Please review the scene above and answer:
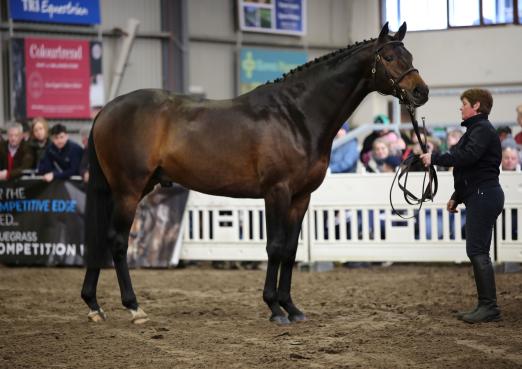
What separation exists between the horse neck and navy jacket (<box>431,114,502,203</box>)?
0.84 m

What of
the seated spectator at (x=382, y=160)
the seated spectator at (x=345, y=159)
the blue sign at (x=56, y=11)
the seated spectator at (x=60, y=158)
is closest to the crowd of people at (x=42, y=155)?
the seated spectator at (x=60, y=158)

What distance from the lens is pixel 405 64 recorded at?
6254 mm

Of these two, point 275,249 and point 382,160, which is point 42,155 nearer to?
point 382,160

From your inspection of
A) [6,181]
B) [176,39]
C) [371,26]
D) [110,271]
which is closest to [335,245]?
[110,271]

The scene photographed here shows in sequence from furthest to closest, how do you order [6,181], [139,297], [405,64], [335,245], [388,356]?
1. [6,181]
2. [335,245]
3. [139,297]
4. [405,64]
5. [388,356]

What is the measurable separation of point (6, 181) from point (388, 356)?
24.4 feet

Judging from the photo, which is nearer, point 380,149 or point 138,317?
point 138,317

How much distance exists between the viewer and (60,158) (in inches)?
427

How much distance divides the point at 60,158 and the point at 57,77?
7.64 m

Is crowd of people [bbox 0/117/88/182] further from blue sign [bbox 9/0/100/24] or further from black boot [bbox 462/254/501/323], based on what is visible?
blue sign [bbox 9/0/100/24]

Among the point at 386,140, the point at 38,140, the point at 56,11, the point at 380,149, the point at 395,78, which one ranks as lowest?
the point at 380,149

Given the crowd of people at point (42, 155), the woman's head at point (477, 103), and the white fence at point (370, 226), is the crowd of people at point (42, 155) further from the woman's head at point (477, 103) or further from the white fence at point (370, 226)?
the woman's head at point (477, 103)

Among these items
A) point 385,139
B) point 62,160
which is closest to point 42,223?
point 62,160

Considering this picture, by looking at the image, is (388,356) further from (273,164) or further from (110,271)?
(110,271)
